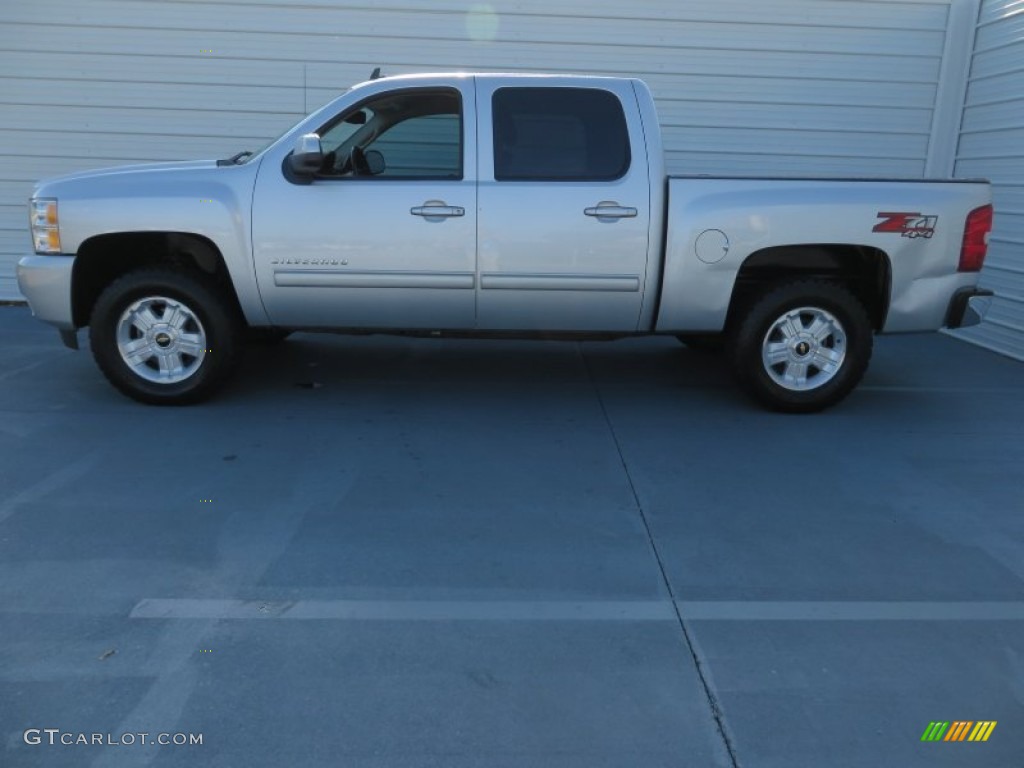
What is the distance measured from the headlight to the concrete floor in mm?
1024

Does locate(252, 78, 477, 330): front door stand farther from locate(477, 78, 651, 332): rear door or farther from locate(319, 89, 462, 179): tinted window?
locate(477, 78, 651, 332): rear door

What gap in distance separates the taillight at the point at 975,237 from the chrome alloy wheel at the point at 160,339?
484 cm

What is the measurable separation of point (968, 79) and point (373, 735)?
8732 millimetres

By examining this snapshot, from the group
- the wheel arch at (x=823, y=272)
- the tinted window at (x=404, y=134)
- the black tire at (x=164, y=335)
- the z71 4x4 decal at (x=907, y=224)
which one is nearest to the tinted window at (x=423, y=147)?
the tinted window at (x=404, y=134)

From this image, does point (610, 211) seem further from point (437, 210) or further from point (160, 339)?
point (160, 339)

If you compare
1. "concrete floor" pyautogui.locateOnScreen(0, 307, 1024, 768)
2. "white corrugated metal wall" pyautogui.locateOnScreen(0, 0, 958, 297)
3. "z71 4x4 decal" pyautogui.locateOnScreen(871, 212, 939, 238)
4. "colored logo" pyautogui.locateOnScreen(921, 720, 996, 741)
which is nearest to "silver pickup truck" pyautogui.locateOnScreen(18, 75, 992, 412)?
"z71 4x4 decal" pyautogui.locateOnScreen(871, 212, 939, 238)

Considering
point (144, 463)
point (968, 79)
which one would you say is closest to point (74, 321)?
point (144, 463)

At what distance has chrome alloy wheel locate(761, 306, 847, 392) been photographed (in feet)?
18.9

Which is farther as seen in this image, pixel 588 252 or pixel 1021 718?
pixel 588 252

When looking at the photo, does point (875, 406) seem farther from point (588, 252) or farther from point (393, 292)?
point (393, 292)

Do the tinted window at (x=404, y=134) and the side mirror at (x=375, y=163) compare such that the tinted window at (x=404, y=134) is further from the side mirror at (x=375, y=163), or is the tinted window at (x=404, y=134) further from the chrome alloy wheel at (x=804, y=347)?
the chrome alloy wheel at (x=804, y=347)

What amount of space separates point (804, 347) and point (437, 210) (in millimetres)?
2520

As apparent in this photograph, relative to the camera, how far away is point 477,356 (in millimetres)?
7336

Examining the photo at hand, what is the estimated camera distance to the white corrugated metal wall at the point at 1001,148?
789 centimetres
